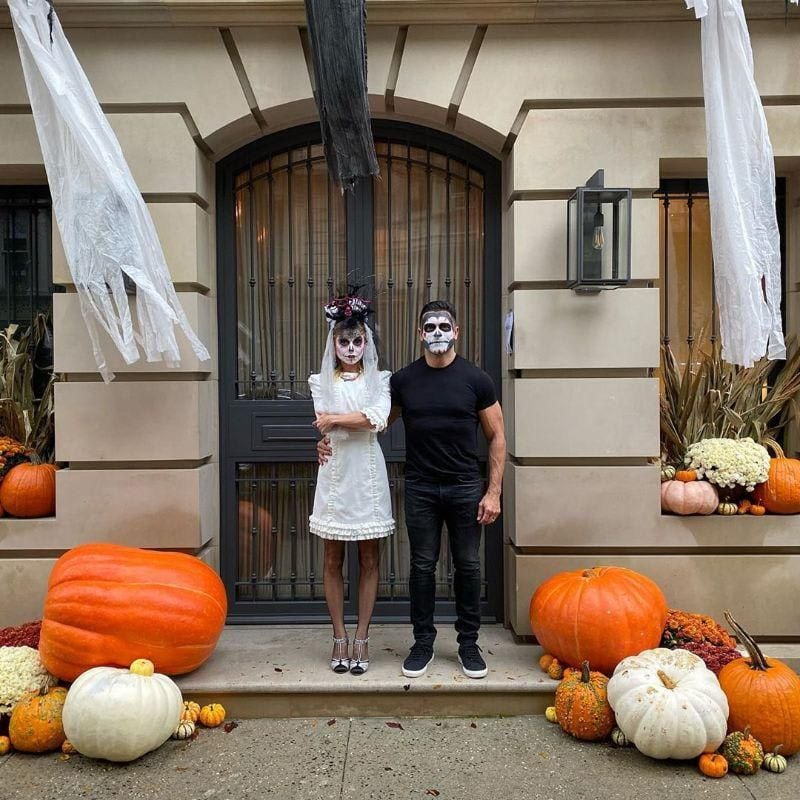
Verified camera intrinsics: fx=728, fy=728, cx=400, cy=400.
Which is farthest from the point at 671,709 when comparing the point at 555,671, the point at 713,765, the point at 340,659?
the point at 340,659

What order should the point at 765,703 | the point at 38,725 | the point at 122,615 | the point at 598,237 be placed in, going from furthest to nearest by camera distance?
the point at 598,237 → the point at 122,615 → the point at 38,725 → the point at 765,703

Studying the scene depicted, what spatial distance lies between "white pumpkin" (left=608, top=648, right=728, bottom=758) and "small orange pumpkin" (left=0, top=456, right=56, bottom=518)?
12.4 ft

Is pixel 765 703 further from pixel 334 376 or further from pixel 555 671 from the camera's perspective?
pixel 334 376

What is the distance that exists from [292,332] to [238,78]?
1.76 m

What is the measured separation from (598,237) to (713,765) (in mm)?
3040

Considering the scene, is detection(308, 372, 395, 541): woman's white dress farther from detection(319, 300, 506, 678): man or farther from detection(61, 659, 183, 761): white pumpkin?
detection(61, 659, 183, 761): white pumpkin

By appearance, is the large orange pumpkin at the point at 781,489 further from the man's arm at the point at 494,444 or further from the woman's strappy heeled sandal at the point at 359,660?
the woman's strappy heeled sandal at the point at 359,660

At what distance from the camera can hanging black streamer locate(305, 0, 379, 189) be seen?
4227 millimetres

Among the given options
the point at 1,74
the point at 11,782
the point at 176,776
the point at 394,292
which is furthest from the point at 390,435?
the point at 1,74

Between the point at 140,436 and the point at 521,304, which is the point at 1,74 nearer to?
the point at 140,436

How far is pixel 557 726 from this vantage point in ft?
13.5

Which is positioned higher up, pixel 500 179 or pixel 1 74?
pixel 1 74

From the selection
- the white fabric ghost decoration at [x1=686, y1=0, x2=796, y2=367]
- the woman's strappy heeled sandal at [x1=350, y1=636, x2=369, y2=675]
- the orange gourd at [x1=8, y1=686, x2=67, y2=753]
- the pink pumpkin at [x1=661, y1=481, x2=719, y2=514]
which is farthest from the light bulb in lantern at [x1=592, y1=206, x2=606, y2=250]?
the orange gourd at [x1=8, y1=686, x2=67, y2=753]

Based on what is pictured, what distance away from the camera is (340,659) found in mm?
4441
